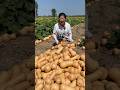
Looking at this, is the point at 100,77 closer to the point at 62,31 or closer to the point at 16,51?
the point at 16,51

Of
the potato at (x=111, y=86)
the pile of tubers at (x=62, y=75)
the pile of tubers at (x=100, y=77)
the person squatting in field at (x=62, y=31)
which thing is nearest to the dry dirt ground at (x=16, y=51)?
the person squatting in field at (x=62, y=31)

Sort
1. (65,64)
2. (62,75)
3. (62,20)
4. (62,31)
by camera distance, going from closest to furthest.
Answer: (62,75) → (65,64) → (62,20) → (62,31)

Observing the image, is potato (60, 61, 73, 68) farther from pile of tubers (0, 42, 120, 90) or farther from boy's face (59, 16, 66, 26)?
boy's face (59, 16, 66, 26)

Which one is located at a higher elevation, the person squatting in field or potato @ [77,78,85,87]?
the person squatting in field

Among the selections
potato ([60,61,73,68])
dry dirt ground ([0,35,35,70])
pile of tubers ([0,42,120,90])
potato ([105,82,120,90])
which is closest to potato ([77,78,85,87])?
pile of tubers ([0,42,120,90])

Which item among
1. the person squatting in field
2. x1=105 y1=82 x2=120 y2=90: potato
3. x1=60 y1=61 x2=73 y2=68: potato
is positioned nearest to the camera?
x1=105 y1=82 x2=120 y2=90: potato

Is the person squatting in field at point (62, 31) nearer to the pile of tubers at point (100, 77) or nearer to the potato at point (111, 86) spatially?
the pile of tubers at point (100, 77)

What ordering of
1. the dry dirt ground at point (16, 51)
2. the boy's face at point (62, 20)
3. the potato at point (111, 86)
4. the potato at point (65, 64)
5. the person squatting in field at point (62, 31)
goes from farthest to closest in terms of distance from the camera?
A: 1. the person squatting in field at point (62, 31)
2. the boy's face at point (62, 20)
3. the dry dirt ground at point (16, 51)
4. the potato at point (65, 64)
5. the potato at point (111, 86)

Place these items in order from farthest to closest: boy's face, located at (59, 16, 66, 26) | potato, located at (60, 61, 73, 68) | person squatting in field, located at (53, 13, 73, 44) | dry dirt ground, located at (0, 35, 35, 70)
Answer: person squatting in field, located at (53, 13, 73, 44)
boy's face, located at (59, 16, 66, 26)
dry dirt ground, located at (0, 35, 35, 70)
potato, located at (60, 61, 73, 68)

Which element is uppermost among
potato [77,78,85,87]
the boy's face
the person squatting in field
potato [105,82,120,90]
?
the boy's face

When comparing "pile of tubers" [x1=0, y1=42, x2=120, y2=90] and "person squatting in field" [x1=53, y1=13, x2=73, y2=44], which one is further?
"person squatting in field" [x1=53, y1=13, x2=73, y2=44]

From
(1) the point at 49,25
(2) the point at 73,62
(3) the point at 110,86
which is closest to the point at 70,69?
(2) the point at 73,62

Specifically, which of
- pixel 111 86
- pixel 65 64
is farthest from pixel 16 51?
pixel 111 86

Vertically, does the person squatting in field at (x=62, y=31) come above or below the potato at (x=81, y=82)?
above
